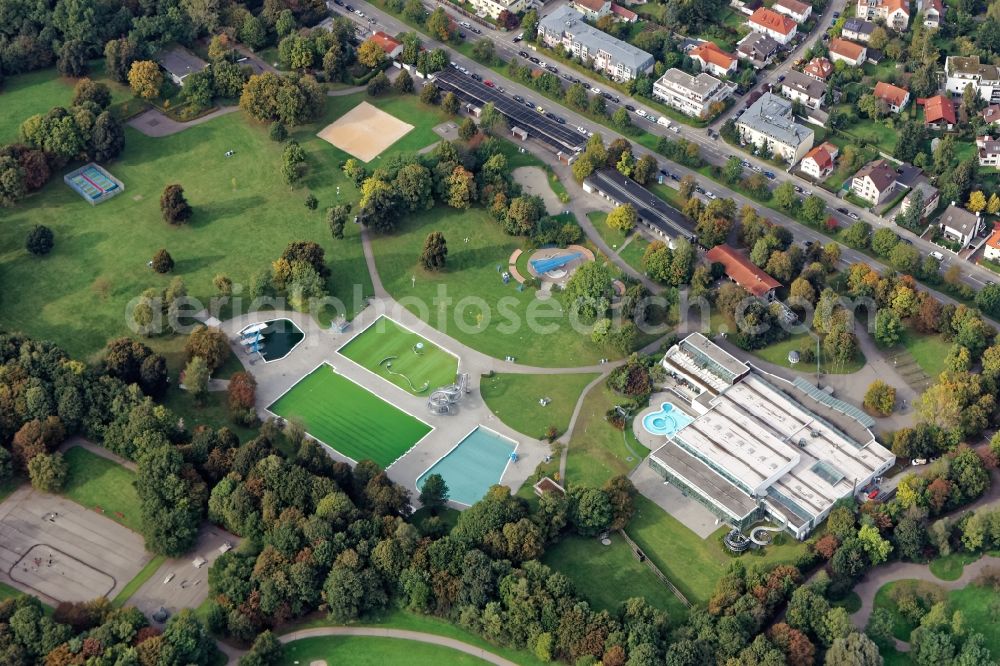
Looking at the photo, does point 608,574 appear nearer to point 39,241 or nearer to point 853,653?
point 853,653

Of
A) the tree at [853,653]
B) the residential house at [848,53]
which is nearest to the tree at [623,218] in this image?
the residential house at [848,53]

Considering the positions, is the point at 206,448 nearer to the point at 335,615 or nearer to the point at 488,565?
the point at 335,615

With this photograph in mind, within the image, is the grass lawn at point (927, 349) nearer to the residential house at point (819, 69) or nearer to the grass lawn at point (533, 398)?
the grass lawn at point (533, 398)

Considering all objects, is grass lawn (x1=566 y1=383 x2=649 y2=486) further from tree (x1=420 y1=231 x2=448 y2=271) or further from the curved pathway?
tree (x1=420 y1=231 x2=448 y2=271)

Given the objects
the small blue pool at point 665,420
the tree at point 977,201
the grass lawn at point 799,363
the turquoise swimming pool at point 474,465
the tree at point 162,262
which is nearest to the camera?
the turquoise swimming pool at point 474,465

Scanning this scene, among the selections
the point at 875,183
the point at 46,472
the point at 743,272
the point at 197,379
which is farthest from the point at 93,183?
the point at 875,183

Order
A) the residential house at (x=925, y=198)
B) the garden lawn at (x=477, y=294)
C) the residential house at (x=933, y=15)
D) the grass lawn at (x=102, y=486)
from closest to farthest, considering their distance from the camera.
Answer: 1. the grass lawn at (x=102, y=486)
2. the garden lawn at (x=477, y=294)
3. the residential house at (x=925, y=198)
4. the residential house at (x=933, y=15)
